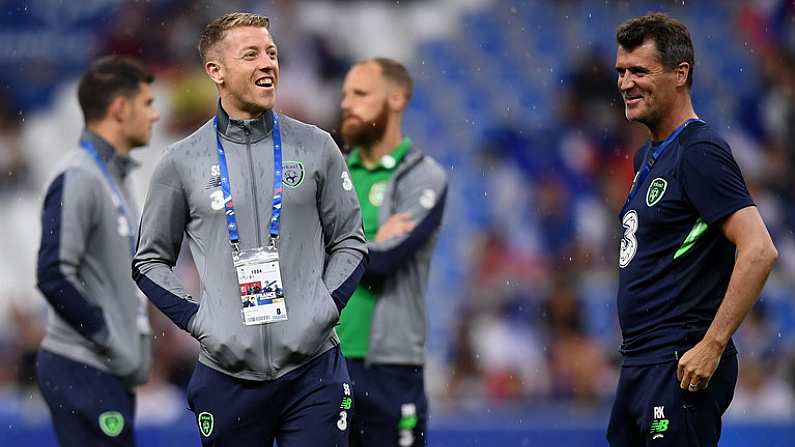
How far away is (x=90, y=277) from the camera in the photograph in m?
6.77

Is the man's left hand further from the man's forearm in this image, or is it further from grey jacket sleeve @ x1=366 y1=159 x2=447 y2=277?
grey jacket sleeve @ x1=366 y1=159 x2=447 y2=277

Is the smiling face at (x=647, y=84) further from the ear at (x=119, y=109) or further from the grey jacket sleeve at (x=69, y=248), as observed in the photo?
the ear at (x=119, y=109)

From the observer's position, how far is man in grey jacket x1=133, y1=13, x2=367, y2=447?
4.84 metres

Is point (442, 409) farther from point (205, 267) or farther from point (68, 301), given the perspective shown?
point (205, 267)

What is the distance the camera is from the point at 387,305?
6.77 m

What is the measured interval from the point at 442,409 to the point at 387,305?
5.31m

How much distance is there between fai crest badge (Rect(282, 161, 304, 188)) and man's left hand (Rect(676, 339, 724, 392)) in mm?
1660

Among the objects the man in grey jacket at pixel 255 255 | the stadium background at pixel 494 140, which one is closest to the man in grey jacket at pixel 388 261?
the man in grey jacket at pixel 255 255

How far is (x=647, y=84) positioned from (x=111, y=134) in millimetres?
3361

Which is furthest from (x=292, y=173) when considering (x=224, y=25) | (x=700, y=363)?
(x=700, y=363)

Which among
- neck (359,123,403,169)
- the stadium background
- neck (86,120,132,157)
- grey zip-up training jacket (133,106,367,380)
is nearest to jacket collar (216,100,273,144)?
grey zip-up training jacket (133,106,367,380)

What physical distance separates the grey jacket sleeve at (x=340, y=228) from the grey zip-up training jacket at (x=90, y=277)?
2.01 metres

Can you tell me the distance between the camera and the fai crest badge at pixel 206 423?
4902mm

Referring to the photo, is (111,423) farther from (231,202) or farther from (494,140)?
(494,140)
